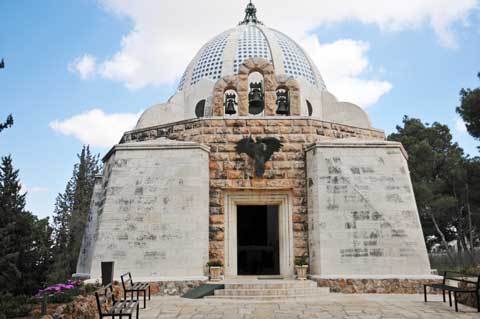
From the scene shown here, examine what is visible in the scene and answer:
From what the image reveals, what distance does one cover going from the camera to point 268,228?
42.7 feet

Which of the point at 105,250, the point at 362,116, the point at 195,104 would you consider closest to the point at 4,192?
the point at 195,104

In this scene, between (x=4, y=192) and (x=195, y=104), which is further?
(x=4, y=192)

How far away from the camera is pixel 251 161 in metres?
10.1

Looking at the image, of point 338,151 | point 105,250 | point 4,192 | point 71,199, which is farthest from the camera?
point 71,199

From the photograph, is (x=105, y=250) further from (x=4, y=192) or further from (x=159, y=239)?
(x=4, y=192)

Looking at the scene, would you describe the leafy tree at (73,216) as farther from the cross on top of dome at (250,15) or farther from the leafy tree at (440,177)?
the leafy tree at (440,177)

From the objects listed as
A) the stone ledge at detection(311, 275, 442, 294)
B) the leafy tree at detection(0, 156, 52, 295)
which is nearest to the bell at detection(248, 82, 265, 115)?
the stone ledge at detection(311, 275, 442, 294)

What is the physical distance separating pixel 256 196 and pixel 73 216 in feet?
51.1

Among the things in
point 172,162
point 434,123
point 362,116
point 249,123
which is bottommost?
point 172,162

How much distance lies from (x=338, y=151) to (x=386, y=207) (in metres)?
1.58

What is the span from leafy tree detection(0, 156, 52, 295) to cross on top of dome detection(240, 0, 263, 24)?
12.6 metres

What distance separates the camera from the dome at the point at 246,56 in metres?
17.2

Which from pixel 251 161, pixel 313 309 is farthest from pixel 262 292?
pixel 251 161

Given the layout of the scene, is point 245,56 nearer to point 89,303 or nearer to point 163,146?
point 163,146
